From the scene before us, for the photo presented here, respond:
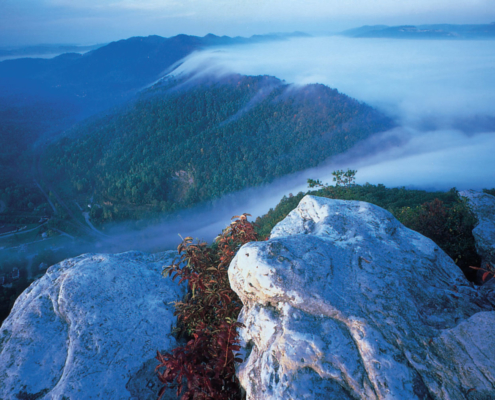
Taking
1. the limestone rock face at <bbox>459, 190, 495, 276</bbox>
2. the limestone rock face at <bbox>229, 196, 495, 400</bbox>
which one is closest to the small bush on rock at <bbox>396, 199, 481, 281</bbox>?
the limestone rock face at <bbox>459, 190, 495, 276</bbox>

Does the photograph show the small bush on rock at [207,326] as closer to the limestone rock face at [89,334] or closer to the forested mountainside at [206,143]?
the limestone rock face at [89,334]

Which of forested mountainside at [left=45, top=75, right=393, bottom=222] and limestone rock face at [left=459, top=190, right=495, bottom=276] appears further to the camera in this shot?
forested mountainside at [left=45, top=75, right=393, bottom=222]

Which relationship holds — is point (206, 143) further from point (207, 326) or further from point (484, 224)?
point (207, 326)

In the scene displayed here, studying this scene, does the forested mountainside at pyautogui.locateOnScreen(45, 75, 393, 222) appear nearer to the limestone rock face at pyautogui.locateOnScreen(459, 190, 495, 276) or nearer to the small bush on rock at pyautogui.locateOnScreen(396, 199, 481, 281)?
the limestone rock face at pyautogui.locateOnScreen(459, 190, 495, 276)

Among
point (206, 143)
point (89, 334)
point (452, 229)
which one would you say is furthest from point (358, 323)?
point (206, 143)

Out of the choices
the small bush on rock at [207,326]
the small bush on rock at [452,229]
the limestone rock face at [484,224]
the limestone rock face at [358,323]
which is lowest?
the small bush on rock at [452,229]

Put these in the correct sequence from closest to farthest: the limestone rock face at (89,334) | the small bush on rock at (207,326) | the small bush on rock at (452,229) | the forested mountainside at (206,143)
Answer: the small bush on rock at (207,326)
the limestone rock face at (89,334)
the small bush on rock at (452,229)
the forested mountainside at (206,143)

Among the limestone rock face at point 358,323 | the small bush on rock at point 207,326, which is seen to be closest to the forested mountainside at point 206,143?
the small bush on rock at point 207,326
